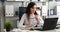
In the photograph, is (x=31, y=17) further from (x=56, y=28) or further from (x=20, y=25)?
(x=56, y=28)

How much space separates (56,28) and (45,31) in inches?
5.4

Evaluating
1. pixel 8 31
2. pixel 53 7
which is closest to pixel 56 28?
pixel 53 7

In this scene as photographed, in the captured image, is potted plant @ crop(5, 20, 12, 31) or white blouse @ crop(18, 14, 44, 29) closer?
potted plant @ crop(5, 20, 12, 31)

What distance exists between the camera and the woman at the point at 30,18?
150 centimetres

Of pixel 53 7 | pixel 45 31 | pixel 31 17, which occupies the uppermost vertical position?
pixel 53 7

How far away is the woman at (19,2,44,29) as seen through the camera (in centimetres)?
150

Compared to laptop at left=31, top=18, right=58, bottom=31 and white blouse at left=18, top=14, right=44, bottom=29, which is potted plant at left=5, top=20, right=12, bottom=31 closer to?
white blouse at left=18, top=14, right=44, bottom=29

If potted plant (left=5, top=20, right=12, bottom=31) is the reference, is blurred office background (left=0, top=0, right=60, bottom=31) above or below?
above

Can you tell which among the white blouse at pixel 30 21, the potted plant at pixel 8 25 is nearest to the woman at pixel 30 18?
the white blouse at pixel 30 21

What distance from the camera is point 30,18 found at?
153cm

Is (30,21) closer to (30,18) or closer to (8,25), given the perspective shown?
(30,18)

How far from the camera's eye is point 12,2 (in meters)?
1.47

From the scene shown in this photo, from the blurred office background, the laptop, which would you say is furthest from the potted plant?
the laptop

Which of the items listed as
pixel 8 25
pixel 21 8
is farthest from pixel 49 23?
pixel 8 25
